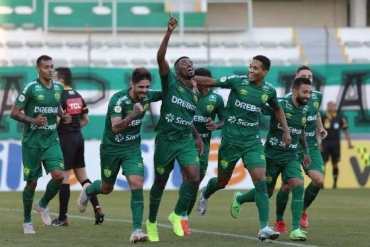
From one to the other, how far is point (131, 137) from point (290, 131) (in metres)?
2.21

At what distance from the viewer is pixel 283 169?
44.9ft

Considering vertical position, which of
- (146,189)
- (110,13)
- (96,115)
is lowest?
(146,189)

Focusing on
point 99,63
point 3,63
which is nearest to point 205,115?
point 3,63

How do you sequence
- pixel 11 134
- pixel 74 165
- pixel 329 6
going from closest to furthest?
pixel 74 165 < pixel 11 134 < pixel 329 6

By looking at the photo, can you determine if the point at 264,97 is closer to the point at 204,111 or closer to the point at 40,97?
the point at 204,111

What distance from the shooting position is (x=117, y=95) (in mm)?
12383

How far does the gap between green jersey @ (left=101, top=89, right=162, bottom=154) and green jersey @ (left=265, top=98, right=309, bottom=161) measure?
1797 millimetres

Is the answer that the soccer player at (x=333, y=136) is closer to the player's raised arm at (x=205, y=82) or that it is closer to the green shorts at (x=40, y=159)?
the green shorts at (x=40, y=159)

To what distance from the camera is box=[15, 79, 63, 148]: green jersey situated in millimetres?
13688

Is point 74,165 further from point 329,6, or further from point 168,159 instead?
point 329,6

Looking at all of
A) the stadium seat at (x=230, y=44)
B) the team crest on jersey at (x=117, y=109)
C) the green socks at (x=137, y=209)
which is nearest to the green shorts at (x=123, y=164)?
the green socks at (x=137, y=209)

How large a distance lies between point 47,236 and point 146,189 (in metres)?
12.2

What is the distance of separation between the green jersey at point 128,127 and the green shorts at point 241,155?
1.06 meters

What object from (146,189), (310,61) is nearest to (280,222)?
(146,189)
